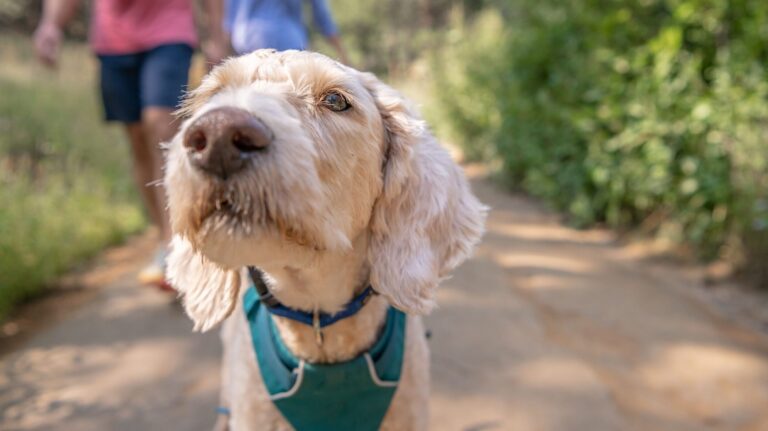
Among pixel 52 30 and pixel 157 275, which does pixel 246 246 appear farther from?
pixel 52 30

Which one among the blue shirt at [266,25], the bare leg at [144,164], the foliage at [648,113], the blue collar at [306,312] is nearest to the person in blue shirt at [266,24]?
the blue shirt at [266,25]

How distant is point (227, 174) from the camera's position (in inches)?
44.0

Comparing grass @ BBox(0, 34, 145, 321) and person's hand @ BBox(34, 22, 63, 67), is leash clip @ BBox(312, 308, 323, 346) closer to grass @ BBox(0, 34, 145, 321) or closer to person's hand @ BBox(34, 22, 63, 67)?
grass @ BBox(0, 34, 145, 321)

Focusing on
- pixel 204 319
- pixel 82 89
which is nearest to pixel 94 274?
pixel 204 319

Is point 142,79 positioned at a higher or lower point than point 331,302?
higher

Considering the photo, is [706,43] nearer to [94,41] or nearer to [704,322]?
[704,322]

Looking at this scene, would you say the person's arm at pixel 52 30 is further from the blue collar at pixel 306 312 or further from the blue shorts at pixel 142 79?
the blue collar at pixel 306 312

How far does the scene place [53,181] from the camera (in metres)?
4.88

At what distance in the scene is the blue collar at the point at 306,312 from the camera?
1.63 m

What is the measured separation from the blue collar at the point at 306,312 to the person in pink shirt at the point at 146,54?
5.46ft

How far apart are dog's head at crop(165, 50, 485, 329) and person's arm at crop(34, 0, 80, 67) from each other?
85.7 inches

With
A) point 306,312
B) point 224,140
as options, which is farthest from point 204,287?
point 224,140

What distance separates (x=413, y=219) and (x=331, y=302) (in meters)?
0.34

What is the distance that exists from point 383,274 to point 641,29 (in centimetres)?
372
